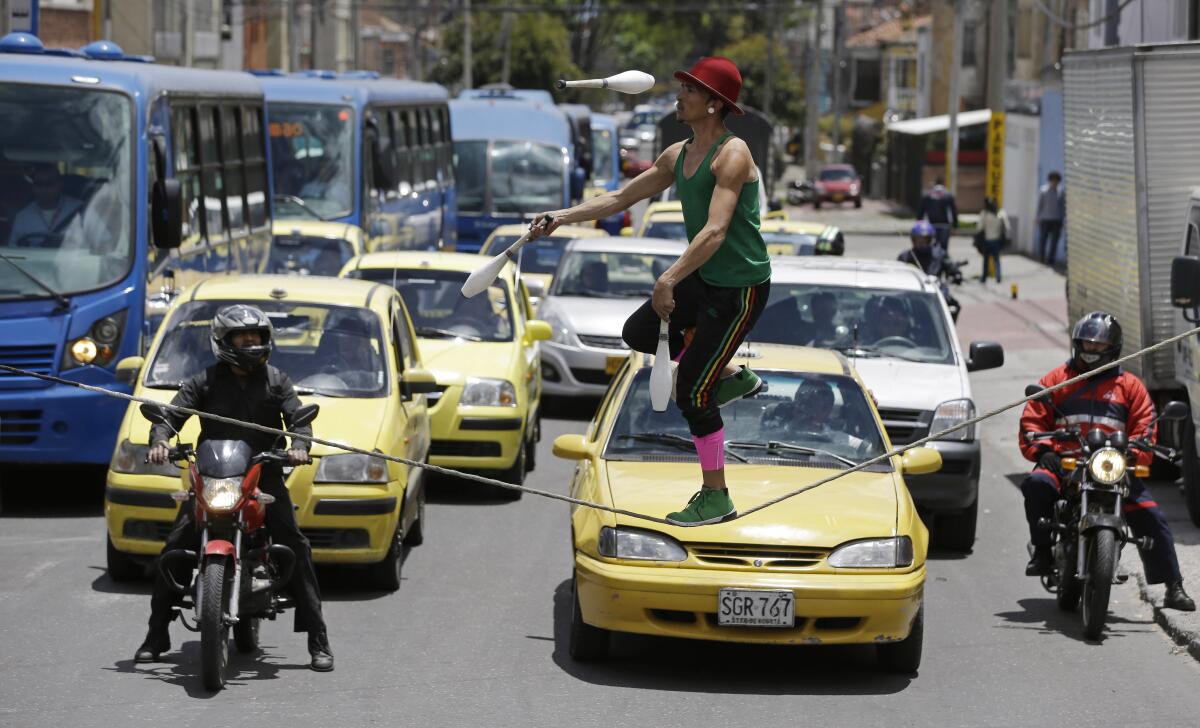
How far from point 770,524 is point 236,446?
238 cm

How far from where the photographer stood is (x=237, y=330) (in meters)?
8.75

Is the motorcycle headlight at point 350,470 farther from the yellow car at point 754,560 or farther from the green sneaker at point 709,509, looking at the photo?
the green sneaker at point 709,509

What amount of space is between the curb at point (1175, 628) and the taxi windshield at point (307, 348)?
4549mm

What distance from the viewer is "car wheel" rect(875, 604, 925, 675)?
8.91 meters

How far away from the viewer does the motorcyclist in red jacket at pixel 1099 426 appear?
10.4 m

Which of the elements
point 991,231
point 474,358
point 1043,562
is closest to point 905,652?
point 1043,562

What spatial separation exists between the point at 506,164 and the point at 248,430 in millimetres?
24983

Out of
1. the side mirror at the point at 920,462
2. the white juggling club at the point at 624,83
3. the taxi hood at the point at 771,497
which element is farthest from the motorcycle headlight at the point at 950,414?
the white juggling club at the point at 624,83

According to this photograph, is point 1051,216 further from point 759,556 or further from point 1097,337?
point 759,556

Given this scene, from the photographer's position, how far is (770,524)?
8.66 meters

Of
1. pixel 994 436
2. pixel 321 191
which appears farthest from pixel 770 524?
pixel 321 191

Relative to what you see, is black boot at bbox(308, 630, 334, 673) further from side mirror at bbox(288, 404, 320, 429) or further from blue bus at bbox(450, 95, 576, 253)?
blue bus at bbox(450, 95, 576, 253)

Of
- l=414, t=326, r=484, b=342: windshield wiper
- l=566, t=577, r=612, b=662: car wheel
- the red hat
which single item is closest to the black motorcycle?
l=566, t=577, r=612, b=662: car wheel

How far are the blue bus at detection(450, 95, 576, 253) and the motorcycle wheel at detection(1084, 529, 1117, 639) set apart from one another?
22410 mm
